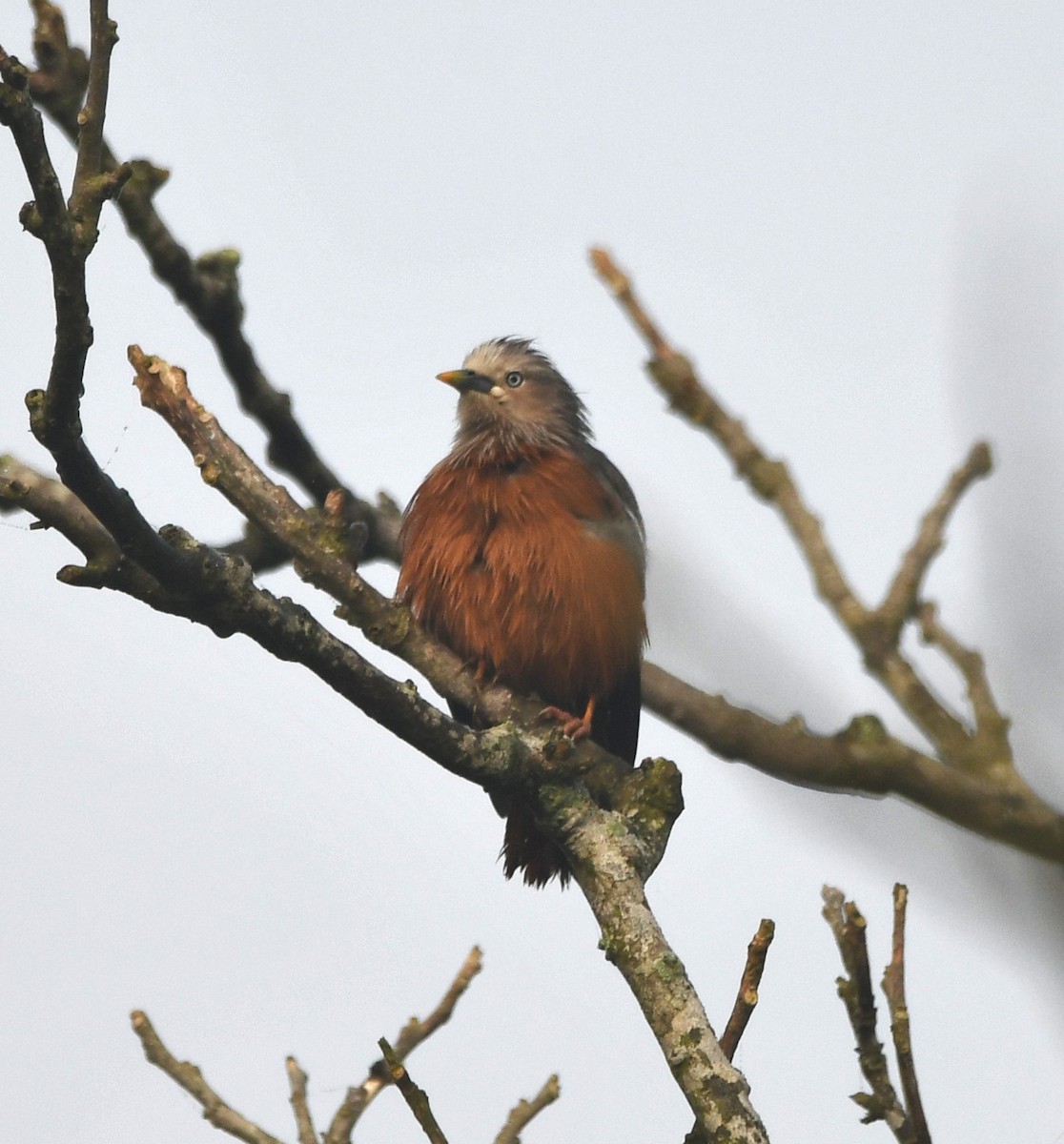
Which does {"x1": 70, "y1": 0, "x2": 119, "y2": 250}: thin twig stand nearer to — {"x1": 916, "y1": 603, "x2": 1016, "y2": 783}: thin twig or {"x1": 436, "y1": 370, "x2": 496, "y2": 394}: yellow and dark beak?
{"x1": 916, "y1": 603, "x2": 1016, "y2": 783}: thin twig

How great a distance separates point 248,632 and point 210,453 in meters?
0.85

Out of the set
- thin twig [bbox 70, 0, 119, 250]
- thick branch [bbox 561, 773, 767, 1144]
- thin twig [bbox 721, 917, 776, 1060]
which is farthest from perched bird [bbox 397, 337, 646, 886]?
thin twig [bbox 70, 0, 119, 250]

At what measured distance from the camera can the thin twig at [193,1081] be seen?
148 inches

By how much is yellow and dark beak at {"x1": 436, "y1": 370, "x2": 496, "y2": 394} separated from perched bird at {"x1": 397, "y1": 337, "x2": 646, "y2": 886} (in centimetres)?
63

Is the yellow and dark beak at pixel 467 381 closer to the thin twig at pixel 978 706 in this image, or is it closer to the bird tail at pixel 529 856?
the bird tail at pixel 529 856

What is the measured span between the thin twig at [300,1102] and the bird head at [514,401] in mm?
3056

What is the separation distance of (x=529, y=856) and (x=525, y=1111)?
6.42 ft

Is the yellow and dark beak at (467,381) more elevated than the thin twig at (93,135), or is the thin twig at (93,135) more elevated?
the yellow and dark beak at (467,381)

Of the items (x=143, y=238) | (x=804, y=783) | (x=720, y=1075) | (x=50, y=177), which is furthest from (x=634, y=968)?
(x=143, y=238)

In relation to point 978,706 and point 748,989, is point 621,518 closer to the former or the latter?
point 748,989

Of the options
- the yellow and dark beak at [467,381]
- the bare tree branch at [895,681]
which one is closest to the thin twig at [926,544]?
the bare tree branch at [895,681]

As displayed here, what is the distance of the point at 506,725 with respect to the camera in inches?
154

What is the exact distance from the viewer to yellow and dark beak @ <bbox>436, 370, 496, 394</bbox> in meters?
6.98

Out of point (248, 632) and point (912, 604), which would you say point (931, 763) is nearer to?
point (912, 604)
